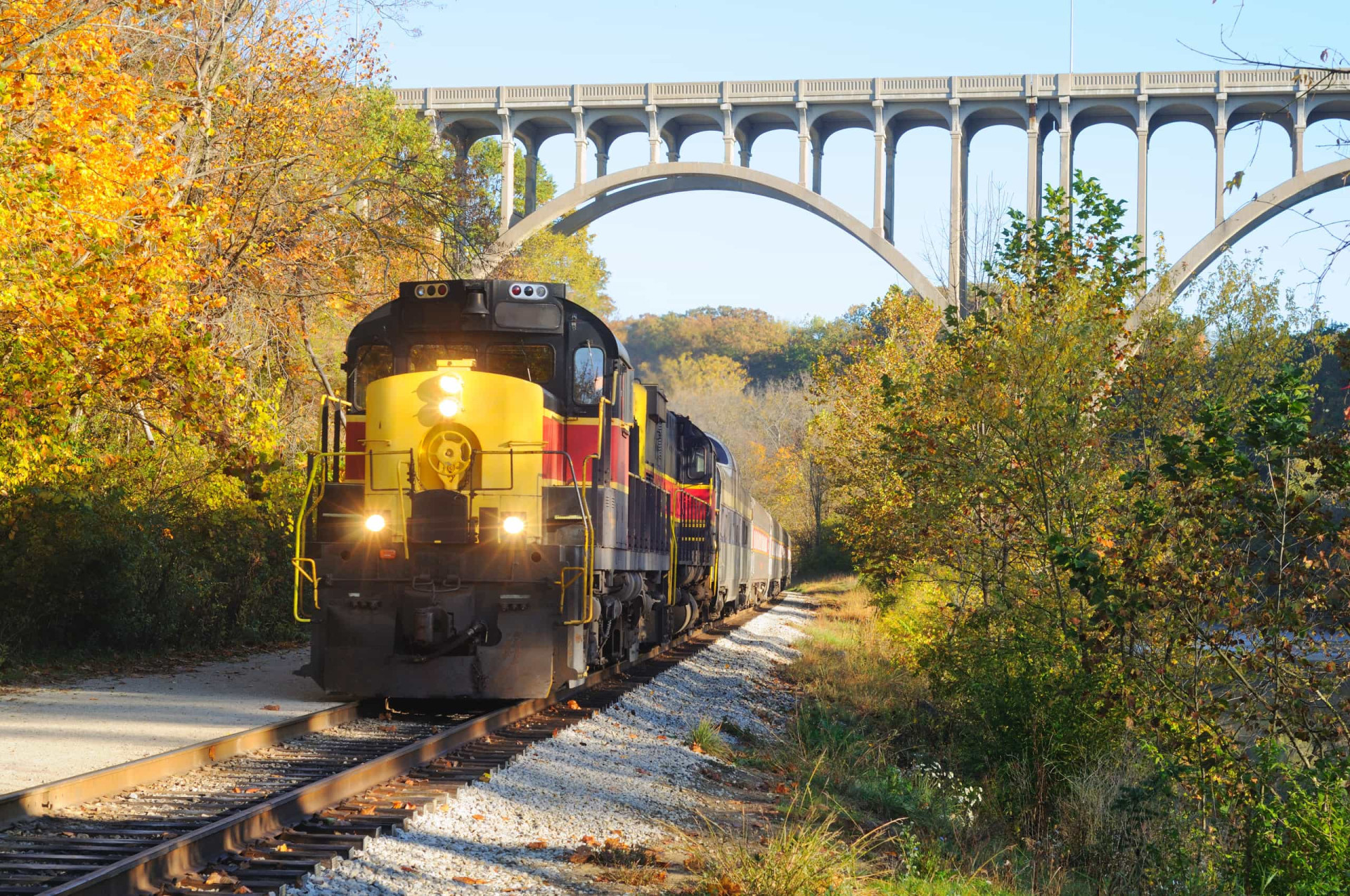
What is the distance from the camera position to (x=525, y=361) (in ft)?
37.9

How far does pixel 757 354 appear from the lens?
12012cm

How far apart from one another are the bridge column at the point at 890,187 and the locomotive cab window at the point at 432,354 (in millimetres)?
36854

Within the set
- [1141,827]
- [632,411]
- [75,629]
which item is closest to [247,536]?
[75,629]

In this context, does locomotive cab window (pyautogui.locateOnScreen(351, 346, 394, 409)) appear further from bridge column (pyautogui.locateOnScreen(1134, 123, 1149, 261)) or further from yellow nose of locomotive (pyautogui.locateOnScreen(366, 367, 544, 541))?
bridge column (pyautogui.locateOnScreen(1134, 123, 1149, 261))

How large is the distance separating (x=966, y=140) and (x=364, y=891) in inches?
1750

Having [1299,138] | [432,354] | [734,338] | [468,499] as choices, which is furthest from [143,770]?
[734,338]

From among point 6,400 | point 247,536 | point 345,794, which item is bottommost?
point 345,794

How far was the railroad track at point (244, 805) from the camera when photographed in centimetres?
544

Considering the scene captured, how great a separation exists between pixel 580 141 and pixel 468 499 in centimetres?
3874

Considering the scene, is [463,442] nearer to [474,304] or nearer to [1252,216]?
[474,304]

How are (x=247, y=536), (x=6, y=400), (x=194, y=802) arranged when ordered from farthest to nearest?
(x=247, y=536) < (x=6, y=400) < (x=194, y=802)

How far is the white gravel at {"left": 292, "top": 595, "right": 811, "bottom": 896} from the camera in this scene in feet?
18.7

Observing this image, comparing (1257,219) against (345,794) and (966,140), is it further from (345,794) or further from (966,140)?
(345,794)

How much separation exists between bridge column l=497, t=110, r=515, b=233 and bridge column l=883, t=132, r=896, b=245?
1420cm
